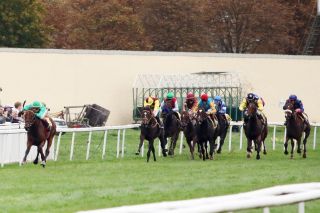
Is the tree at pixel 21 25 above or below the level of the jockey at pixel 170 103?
above

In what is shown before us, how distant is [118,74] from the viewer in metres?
50.6

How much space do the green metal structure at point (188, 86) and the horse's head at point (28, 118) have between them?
82.9 feet

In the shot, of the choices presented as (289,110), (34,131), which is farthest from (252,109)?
(34,131)

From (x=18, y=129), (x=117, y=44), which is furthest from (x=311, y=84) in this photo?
(x=18, y=129)

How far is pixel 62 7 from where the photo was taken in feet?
255

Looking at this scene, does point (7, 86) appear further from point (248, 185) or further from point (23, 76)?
point (248, 185)

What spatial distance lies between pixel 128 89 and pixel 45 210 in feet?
123

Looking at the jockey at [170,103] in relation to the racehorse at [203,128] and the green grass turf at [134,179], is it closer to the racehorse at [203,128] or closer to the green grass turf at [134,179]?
the racehorse at [203,128]

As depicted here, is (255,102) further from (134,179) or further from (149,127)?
(134,179)

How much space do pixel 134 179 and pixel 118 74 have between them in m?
32.0

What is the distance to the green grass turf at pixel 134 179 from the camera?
46.8 ft

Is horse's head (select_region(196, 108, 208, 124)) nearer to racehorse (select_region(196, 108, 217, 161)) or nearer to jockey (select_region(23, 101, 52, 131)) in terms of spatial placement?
racehorse (select_region(196, 108, 217, 161))

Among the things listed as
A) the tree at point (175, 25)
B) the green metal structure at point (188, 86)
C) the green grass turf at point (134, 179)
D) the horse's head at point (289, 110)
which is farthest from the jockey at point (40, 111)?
the tree at point (175, 25)

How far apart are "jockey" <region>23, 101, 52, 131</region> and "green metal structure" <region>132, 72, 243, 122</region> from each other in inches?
965
